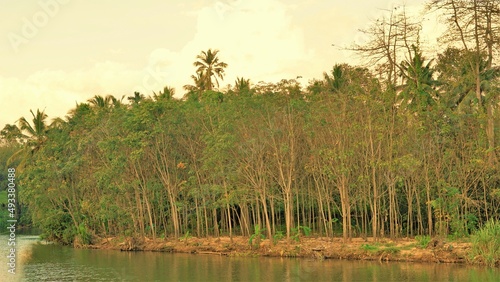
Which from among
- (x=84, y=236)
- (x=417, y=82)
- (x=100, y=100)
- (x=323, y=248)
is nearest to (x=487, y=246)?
(x=323, y=248)

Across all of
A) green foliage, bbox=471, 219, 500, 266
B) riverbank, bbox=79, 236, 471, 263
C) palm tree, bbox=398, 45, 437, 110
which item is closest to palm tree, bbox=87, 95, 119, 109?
riverbank, bbox=79, 236, 471, 263

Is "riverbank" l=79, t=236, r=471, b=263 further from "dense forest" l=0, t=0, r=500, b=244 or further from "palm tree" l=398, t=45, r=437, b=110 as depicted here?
"palm tree" l=398, t=45, r=437, b=110

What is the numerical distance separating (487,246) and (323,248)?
10.6m

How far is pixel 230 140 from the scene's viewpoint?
44.9 meters

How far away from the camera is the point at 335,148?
42625mm

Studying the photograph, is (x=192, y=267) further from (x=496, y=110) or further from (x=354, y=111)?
(x=496, y=110)

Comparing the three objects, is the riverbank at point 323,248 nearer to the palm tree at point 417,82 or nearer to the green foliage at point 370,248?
the green foliage at point 370,248

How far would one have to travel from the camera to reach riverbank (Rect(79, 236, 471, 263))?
123 feet

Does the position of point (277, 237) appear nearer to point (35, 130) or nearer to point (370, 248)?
point (370, 248)

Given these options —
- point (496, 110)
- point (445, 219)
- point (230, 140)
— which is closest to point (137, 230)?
point (230, 140)

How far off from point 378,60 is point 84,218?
2948 cm

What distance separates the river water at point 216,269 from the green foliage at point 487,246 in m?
0.70

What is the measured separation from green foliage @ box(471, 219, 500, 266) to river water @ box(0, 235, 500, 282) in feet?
2.28

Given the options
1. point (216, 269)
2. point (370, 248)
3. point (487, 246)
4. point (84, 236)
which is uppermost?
point (84, 236)
